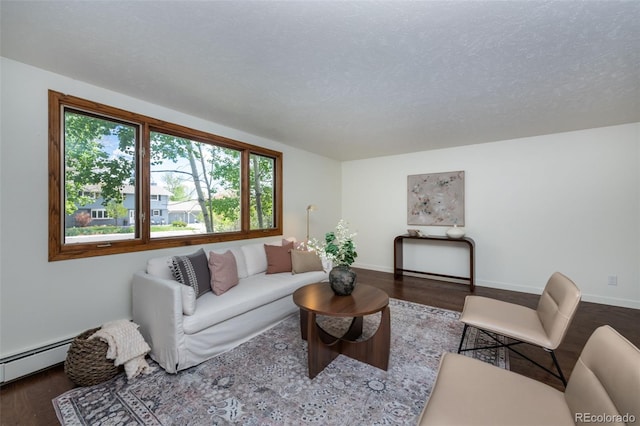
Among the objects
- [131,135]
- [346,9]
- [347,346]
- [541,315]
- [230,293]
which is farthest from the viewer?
[131,135]

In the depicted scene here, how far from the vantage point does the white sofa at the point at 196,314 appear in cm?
194

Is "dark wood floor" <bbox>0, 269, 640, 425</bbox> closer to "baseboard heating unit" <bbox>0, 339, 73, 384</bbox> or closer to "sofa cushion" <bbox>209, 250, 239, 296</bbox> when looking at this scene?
"baseboard heating unit" <bbox>0, 339, 73, 384</bbox>

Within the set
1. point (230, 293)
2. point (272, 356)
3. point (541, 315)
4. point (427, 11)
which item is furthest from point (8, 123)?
point (541, 315)

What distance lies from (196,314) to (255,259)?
48.2 inches

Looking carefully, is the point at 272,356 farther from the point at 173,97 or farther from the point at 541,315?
the point at 173,97

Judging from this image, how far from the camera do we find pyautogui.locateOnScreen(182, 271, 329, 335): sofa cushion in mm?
2025

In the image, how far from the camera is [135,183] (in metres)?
2.62

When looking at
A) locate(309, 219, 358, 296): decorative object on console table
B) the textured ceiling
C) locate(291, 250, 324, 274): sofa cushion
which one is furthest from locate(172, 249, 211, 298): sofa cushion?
the textured ceiling

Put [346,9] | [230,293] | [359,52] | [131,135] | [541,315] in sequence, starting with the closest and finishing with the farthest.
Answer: [346,9] → [359,52] → [541,315] → [230,293] → [131,135]

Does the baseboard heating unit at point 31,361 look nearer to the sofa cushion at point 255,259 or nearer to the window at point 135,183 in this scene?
the window at point 135,183

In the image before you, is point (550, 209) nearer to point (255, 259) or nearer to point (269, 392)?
point (255, 259)

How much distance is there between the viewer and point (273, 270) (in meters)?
3.18

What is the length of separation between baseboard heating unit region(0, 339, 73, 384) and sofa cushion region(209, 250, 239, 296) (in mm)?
1228

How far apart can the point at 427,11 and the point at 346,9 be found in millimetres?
460
